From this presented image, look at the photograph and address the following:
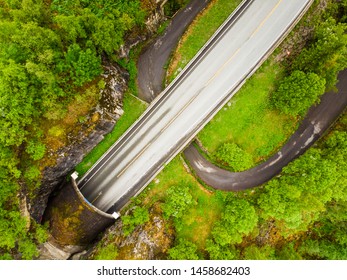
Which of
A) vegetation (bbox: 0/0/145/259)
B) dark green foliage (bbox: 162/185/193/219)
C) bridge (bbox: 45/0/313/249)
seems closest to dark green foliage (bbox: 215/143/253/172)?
bridge (bbox: 45/0/313/249)

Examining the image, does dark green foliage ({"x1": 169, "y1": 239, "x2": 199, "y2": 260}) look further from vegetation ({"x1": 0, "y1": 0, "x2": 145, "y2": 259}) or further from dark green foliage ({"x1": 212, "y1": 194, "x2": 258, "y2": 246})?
vegetation ({"x1": 0, "y1": 0, "x2": 145, "y2": 259})

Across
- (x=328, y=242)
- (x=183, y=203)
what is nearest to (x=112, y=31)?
(x=183, y=203)

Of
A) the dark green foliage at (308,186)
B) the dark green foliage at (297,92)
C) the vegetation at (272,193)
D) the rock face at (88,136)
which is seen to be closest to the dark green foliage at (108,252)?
the vegetation at (272,193)

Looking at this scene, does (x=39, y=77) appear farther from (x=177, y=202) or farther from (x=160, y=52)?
(x=177, y=202)

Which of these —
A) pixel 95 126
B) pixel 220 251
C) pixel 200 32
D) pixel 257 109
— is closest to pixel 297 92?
pixel 257 109

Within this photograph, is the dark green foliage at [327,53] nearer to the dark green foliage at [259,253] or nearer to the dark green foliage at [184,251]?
the dark green foliage at [259,253]

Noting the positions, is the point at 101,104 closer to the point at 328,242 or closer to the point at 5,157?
the point at 5,157
